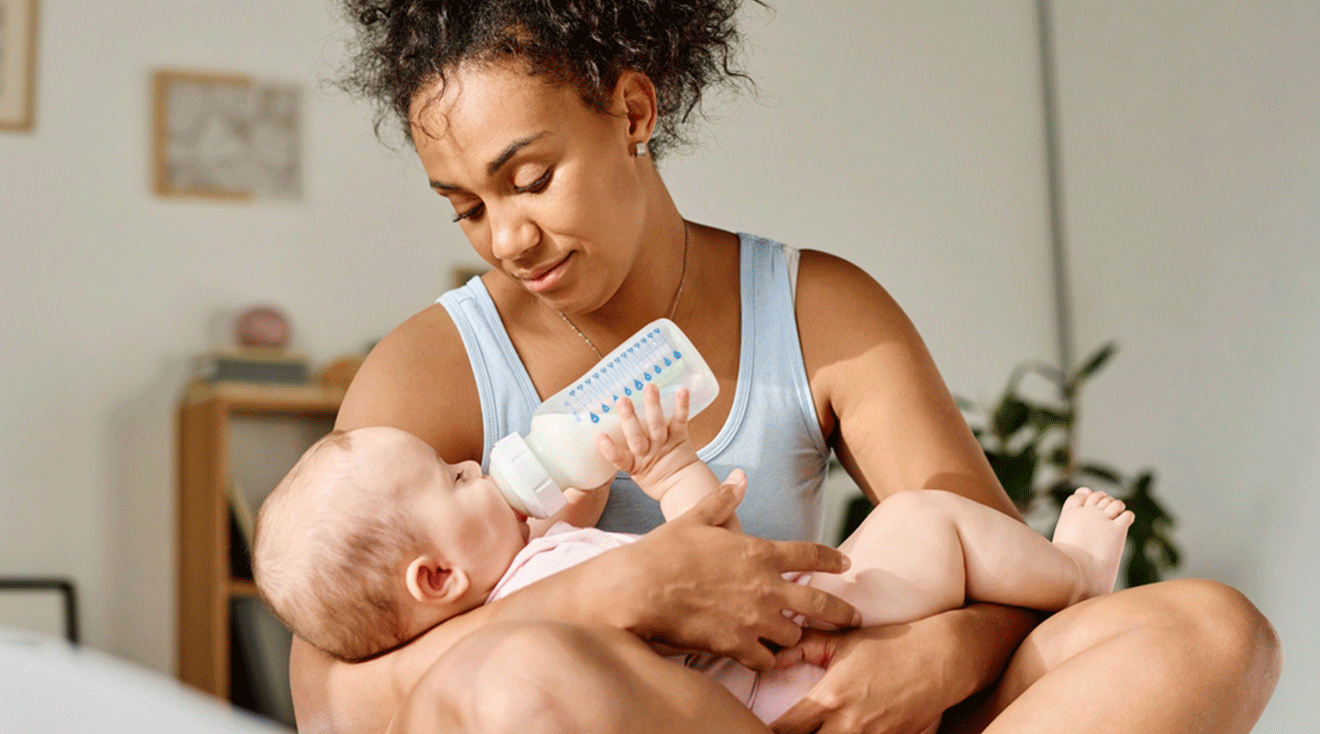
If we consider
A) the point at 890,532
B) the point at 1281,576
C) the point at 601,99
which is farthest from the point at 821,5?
the point at 890,532

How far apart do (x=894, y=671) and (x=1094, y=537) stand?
0.27 meters

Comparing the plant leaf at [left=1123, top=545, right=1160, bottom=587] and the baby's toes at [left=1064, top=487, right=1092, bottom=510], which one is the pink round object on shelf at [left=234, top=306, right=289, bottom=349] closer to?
the plant leaf at [left=1123, top=545, right=1160, bottom=587]

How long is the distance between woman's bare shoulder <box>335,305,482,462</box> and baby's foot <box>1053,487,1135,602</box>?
553 mm

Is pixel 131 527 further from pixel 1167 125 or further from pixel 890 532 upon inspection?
pixel 1167 125

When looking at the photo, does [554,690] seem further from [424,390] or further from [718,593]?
[424,390]

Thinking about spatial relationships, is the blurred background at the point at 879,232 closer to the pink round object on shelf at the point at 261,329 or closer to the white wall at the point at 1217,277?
the white wall at the point at 1217,277

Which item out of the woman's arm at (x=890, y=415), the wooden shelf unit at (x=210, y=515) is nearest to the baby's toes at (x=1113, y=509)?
the woman's arm at (x=890, y=415)

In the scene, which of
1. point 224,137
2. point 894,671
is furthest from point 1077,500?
point 224,137

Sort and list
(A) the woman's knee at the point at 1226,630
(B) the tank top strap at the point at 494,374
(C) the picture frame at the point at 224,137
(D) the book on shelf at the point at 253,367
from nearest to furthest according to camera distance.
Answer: (A) the woman's knee at the point at 1226,630 → (B) the tank top strap at the point at 494,374 → (D) the book on shelf at the point at 253,367 → (C) the picture frame at the point at 224,137

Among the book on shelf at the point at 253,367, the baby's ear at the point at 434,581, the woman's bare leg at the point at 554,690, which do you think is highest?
the woman's bare leg at the point at 554,690

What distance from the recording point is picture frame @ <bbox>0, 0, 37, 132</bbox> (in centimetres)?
287

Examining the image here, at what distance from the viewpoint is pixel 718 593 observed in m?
0.79

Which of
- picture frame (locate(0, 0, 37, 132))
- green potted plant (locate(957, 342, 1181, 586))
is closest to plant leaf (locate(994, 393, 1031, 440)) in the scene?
green potted plant (locate(957, 342, 1181, 586))

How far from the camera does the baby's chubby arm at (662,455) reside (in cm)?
91
